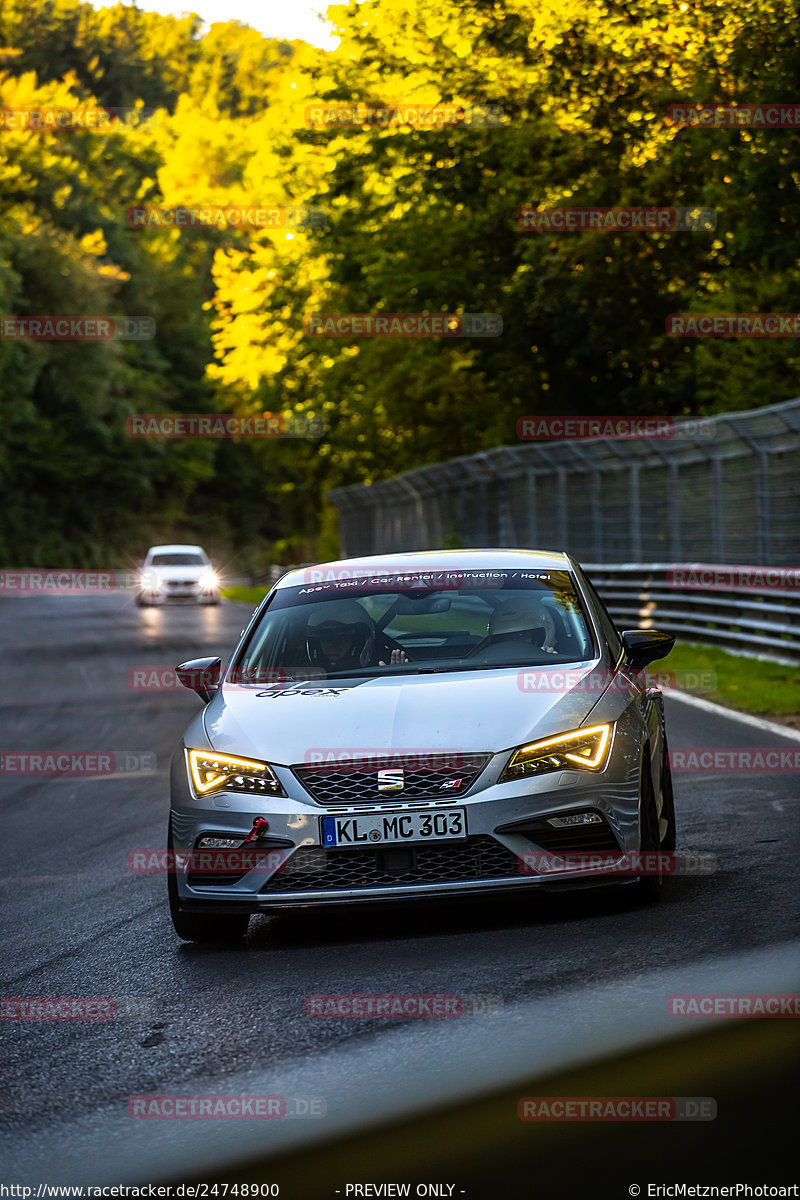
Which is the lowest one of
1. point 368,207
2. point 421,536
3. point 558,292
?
point 421,536

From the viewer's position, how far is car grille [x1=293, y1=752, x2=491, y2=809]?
20.4 feet

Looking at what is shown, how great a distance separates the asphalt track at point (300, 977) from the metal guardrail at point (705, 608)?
25.8 ft

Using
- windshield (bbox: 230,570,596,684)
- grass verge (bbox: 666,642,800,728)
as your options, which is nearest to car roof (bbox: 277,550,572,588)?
windshield (bbox: 230,570,596,684)

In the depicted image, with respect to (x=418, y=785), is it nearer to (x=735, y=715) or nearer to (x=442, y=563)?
(x=442, y=563)

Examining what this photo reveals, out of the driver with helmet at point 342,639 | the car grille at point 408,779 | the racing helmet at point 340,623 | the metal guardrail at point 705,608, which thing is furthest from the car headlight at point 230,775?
the metal guardrail at point 705,608

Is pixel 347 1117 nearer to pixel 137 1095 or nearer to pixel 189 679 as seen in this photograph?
pixel 137 1095

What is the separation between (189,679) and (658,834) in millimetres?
2156

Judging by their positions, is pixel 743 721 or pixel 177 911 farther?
pixel 743 721

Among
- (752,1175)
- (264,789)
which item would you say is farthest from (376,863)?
(752,1175)

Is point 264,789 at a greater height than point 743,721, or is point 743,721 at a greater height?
point 264,789

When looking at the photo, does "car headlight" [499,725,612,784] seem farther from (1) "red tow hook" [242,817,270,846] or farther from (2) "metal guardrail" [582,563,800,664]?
(2) "metal guardrail" [582,563,800,664]

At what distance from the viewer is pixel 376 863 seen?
6.23m

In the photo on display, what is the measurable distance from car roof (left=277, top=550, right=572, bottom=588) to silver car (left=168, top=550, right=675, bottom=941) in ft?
2.59

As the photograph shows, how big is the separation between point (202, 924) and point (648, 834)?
66.2 inches
